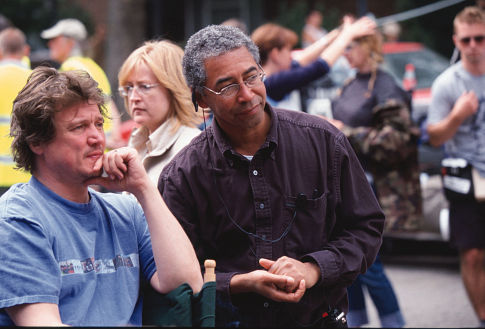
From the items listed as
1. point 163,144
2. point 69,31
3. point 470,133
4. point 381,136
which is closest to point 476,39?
point 470,133

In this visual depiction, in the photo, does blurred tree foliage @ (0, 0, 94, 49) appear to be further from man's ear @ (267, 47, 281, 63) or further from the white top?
the white top

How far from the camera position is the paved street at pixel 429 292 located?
606cm

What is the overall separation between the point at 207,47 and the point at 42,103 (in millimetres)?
707

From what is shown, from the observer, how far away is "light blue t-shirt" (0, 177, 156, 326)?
7.80ft

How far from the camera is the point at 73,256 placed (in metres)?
2.53

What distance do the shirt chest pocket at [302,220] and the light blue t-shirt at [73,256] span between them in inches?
21.3

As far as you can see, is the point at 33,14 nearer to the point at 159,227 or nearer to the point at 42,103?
the point at 42,103

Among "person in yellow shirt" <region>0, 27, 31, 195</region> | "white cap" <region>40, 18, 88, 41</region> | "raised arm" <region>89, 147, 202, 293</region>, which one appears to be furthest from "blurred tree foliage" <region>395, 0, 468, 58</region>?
"raised arm" <region>89, 147, 202, 293</region>

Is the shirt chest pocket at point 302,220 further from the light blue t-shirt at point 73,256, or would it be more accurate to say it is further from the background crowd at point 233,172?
the light blue t-shirt at point 73,256

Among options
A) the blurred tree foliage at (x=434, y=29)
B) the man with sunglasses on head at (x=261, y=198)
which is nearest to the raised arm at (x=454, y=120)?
the man with sunglasses on head at (x=261, y=198)

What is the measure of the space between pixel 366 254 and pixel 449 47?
1223cm

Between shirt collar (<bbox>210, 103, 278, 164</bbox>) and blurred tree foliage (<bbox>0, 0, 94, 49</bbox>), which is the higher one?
shirt collar (<bbox>210, 103, 278, 164</bbox>)

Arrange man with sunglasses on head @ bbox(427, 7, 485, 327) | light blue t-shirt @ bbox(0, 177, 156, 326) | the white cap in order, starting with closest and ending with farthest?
light blue t-shirt @ bbox(0, 177, 156, 326) → man with sunglasses on head @ bbox(427, 7, 485, 327) → the white cap

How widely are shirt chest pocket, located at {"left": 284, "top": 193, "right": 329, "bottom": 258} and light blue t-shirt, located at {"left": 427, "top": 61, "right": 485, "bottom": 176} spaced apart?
9.81 feet
